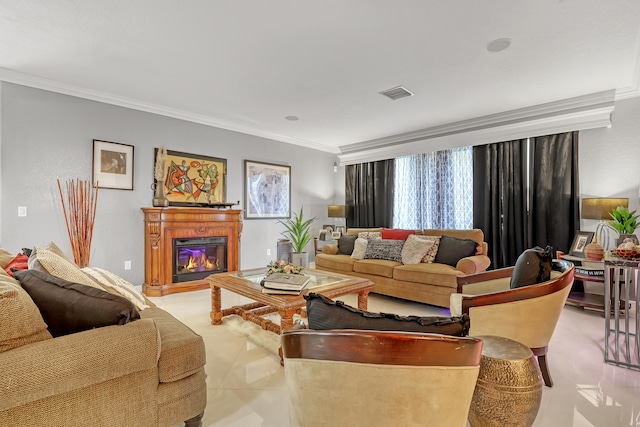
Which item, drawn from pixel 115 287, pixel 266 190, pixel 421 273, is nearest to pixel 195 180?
pixel 266 190

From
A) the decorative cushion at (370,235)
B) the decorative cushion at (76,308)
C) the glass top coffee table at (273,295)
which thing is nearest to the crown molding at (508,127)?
the decorative cushion at (370,235)

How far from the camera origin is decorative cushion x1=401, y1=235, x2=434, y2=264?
380 cm

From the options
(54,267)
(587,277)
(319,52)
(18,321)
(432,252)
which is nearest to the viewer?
(18,321)

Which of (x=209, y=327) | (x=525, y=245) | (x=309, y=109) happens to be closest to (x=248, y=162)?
(x=309, y=109)

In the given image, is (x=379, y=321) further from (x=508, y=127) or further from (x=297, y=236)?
(x=297, y=236)

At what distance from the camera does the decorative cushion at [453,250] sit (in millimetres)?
3596

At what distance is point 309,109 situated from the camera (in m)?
→ 4.21

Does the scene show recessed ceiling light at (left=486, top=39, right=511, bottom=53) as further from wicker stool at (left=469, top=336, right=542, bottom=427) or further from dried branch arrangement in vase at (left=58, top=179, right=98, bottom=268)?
dried branch arrangement in vase at (left=58, top=179, right=98, bottom=268)

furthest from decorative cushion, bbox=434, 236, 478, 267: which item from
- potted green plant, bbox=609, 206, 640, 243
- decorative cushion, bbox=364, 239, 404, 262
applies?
potted green plant, bbox=609, 206, 640, 243

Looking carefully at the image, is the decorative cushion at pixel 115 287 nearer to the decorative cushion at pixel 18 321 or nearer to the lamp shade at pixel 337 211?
the decorative cushion at pixel 18 321

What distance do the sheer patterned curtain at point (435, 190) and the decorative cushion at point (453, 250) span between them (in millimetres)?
1366

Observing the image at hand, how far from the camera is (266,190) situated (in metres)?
5.47

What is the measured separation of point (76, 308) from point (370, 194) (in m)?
5.45

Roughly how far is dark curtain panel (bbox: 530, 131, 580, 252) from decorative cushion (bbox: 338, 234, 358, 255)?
8.10ft
